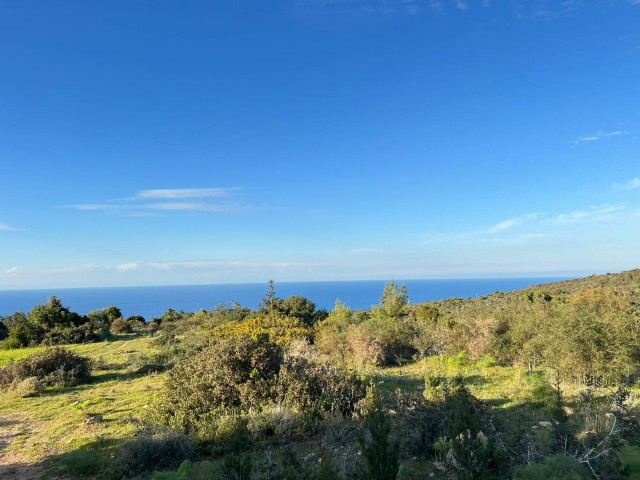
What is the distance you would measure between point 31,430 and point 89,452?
3175mm

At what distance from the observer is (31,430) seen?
9.17 meters

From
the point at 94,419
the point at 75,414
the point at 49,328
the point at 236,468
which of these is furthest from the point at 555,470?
the point at 49,328

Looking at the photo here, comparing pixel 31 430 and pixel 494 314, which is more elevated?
pixel 494 314

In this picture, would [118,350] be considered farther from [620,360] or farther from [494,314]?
[620,360]

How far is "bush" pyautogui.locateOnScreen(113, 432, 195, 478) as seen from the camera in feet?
21.1

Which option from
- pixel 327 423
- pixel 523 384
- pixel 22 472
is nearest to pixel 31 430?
pixel 22 472

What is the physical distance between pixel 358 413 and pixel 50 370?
12216mm

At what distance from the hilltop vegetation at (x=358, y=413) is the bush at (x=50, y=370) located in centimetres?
12

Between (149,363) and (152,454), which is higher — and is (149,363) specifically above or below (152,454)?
below

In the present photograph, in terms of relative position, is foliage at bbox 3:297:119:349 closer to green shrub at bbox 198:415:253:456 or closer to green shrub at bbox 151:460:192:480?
green shrub at bbox 198:415:253:456

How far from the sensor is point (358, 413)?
8.32 m

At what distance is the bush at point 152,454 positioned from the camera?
643 cm

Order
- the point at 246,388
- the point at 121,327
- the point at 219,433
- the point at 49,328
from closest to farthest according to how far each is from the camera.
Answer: the point at 219,433 → the point at 246,388 → the point at 49,328 → the point at 121,327

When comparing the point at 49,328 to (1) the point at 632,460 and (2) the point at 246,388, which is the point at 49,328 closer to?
(2) the point at 246,388
